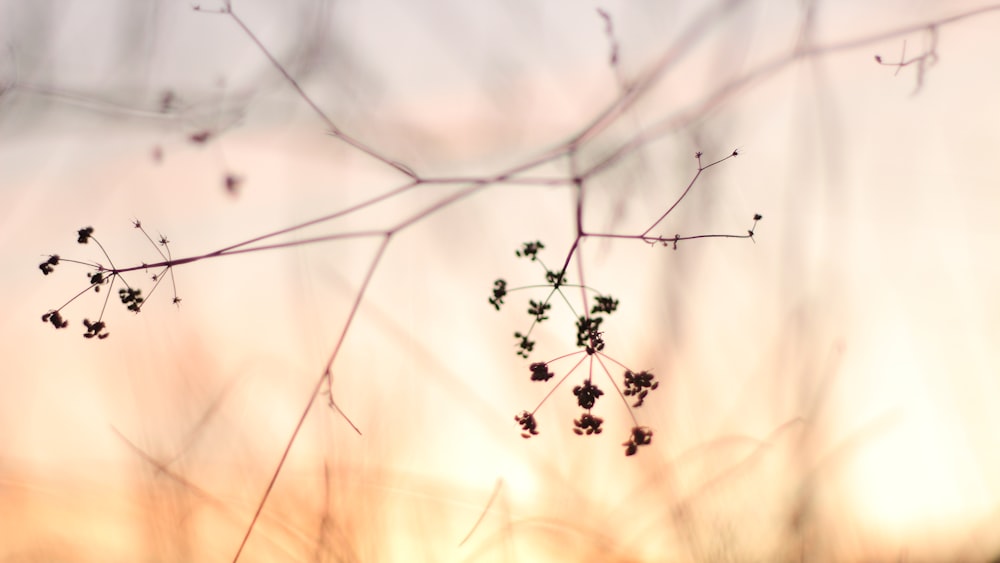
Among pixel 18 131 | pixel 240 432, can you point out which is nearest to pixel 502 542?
pixel 240 432

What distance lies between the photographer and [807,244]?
157cm

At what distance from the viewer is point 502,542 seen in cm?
158

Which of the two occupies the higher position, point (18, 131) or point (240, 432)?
point (18, 131)

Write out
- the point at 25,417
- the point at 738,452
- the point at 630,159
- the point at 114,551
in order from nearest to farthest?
1. the point at 738,452
2. the point at 630,159
3. the point at 114,551
4. the point at 25,417

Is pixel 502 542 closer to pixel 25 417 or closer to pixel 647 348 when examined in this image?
pixel 647 348

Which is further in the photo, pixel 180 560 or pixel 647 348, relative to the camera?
pixel 180 560

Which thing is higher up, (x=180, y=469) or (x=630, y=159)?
(x=630, y=159)

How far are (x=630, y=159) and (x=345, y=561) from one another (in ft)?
3.81

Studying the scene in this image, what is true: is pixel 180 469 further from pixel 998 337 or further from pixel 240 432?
pixel 998 337

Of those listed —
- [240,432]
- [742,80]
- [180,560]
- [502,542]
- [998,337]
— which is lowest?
[180,560]

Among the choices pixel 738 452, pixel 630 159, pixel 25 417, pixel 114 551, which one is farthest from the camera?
pixel 25 417

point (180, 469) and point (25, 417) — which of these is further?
point (25, 417)

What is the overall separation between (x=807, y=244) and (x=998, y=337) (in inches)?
20.3

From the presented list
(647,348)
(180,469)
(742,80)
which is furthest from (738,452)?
(180,469)
